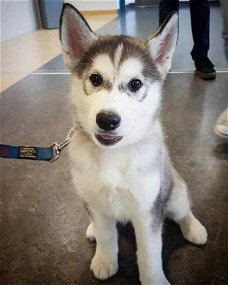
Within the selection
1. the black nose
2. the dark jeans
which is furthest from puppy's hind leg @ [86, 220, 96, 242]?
the dark jeans

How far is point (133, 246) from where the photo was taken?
60.7 inches

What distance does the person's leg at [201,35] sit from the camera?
3201mm

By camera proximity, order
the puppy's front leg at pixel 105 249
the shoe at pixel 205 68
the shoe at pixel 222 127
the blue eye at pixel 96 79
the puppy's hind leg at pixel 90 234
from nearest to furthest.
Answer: the blue eye at pixel 96 79 < the puppy's front leg at pixel 105 249 < the puppy's hind leg at pixel 90 234 < the shoe at pixel 222 127 < the shoe at pixel 205 68

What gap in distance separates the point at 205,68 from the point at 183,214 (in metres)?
2.37

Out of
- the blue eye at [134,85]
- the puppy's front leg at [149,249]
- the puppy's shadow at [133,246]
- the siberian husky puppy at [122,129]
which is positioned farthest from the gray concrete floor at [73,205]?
the blue eye at [134,85]

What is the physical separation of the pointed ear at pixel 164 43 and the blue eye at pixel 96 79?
0.26 meters

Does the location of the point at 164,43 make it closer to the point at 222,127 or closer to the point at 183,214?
the point at 183,214

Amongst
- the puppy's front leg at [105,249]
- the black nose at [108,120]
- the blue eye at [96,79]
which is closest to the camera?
the black nose at [108,120]

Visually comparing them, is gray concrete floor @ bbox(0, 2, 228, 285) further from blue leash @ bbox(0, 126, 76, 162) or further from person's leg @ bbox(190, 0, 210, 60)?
person's leg @ bbox(190, 0, 210, 60)

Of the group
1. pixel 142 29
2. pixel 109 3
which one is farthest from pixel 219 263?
pixel 109 3

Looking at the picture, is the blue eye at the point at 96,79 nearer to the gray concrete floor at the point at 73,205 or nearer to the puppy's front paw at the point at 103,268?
the gray concrete floor at the point at 73,205

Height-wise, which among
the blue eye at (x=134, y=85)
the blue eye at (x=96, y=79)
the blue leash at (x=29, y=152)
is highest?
the blue eye at (x=96, y=79)

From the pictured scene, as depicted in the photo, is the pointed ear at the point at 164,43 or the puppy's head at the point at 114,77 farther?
the pointed ear at the point at 164,43

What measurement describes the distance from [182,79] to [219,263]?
8.00 ft
